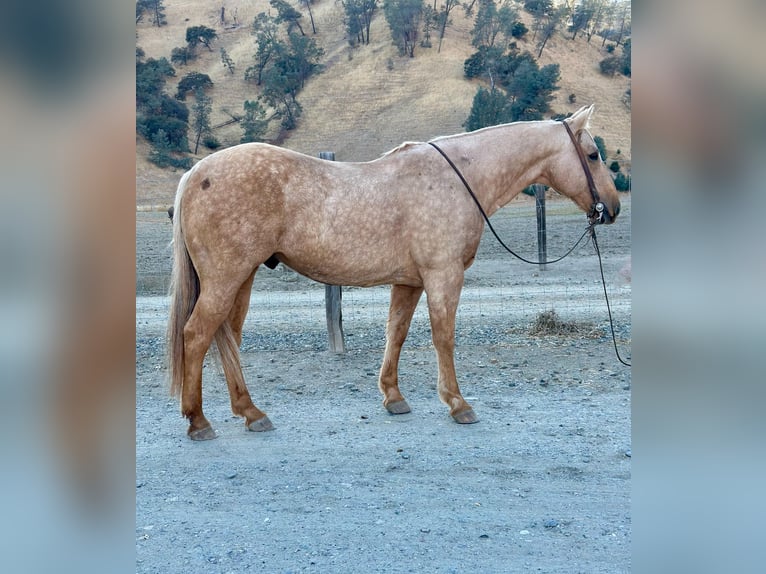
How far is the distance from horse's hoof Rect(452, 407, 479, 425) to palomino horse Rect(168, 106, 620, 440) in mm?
10

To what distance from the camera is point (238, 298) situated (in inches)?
185

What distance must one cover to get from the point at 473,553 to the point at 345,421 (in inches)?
82.9

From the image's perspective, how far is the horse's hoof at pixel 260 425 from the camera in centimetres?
451

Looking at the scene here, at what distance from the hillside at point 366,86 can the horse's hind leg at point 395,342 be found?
68.4ft

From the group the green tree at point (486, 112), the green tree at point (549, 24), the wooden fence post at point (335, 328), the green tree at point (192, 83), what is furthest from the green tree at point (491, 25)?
the wooden fence post at point (335, 328)

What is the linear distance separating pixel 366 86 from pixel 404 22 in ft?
20.5

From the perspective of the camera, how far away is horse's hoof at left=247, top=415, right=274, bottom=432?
4508 millimetres

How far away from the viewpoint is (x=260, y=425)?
4512 mm

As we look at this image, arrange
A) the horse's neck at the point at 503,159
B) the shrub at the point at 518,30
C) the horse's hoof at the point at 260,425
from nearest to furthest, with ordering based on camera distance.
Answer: the horse's hoof at the point at 260,425 → the horse's neck at the point at 503,159 → the shrub at the point at 518,30

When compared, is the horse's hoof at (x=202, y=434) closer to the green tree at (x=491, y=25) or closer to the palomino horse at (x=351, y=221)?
the palomino horse at (x=351, y=221)

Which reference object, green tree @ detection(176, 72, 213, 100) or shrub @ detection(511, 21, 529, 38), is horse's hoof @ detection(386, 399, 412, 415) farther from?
shrub @ detection(511, 21, 529, 38)

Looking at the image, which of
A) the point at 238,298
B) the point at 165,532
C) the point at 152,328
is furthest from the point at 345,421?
the point at 152,328
